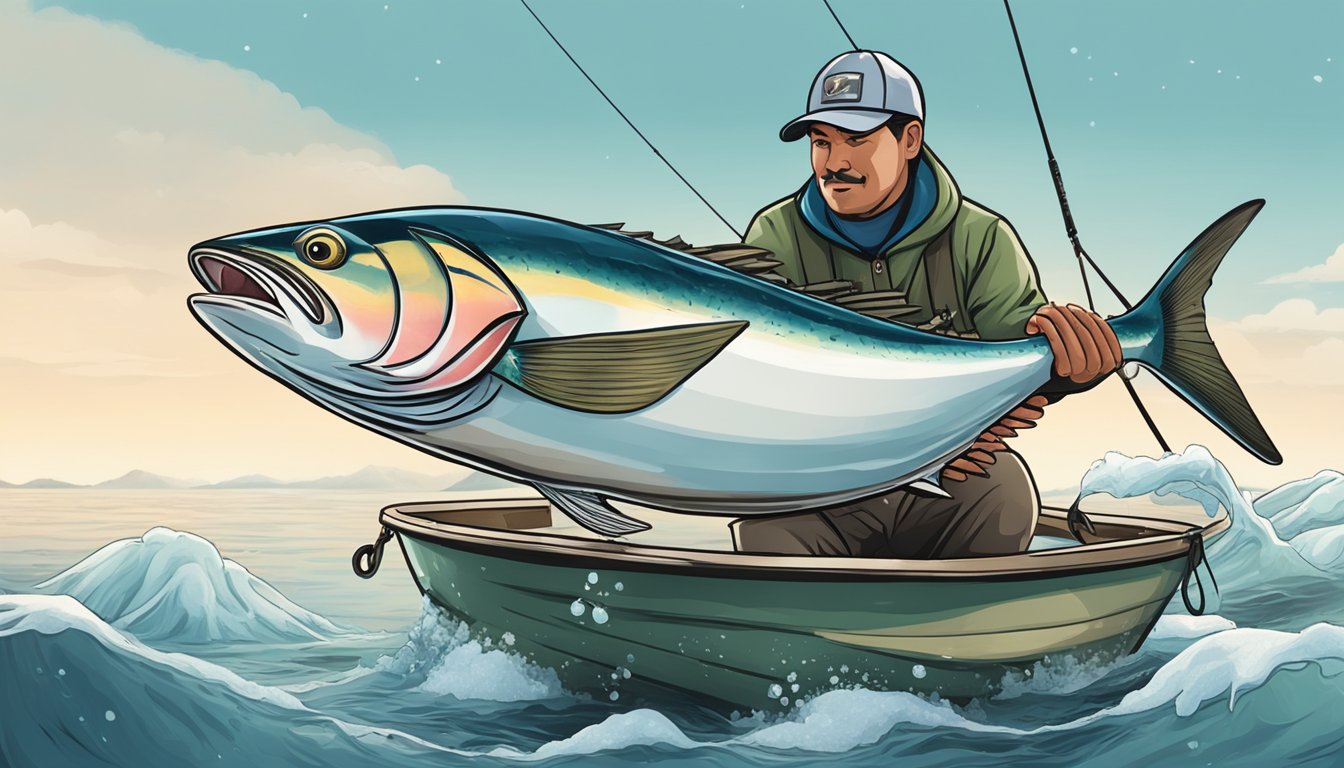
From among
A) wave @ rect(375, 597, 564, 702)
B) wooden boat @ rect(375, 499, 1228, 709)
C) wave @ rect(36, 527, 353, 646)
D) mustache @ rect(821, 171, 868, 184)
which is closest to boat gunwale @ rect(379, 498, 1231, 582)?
wooden boat @ rect(375, 499, 1228, 709)

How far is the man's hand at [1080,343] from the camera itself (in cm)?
369

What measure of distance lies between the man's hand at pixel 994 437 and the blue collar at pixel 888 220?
37.0 inches

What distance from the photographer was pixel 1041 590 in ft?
13.6

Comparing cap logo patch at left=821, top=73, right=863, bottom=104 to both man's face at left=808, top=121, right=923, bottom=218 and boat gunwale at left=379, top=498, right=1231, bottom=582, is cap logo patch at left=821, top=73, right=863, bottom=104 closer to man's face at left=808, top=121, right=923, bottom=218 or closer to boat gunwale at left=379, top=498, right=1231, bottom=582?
man's face at left=808, top=121, right=923, bottom=218

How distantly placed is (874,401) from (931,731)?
1.33 metres

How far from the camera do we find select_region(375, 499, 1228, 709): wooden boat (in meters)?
3.86

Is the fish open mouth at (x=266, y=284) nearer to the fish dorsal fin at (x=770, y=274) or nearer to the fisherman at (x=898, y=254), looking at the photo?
the fish dorsal fin at (x=770, y=274)

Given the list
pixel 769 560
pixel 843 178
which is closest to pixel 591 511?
pixel 769 560

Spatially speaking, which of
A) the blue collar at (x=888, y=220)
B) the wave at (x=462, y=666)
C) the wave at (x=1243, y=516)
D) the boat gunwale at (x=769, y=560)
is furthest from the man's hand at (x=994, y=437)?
the wave at (x=1243, y=516)

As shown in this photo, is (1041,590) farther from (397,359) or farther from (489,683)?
(397,359)

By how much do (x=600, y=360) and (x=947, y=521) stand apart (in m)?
1.97

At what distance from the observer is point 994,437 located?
3.84 metres

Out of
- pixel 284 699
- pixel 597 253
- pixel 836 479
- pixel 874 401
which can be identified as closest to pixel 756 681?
pixel 836 479

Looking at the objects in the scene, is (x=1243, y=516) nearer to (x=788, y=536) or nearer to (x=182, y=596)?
(x=788, y=536)
